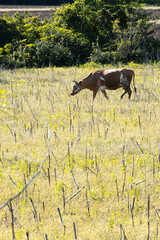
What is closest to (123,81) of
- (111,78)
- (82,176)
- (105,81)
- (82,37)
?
(111,78)

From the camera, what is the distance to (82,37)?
23.4 m

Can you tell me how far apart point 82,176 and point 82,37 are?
1915 centimetres

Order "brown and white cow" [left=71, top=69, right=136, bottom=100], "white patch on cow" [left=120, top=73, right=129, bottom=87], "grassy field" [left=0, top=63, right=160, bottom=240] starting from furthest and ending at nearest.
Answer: "white patch on cow" [left=120, top=73, right=129, bottom=87]
"brown and white cow" [left=71, top=69, right=136, bottom=100]
"grassy field" [left=0, top=63, right=160, bottom=240]

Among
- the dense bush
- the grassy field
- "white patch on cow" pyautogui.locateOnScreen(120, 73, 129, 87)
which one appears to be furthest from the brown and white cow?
the dense bush

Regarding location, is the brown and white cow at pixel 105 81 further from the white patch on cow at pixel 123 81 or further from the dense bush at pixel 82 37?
the dense bush at pixel 82 37

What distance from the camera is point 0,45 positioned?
928 inches

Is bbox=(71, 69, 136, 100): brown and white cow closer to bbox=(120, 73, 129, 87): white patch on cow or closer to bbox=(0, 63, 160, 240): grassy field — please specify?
bbox=(120, 73, 129, 87): white patch on cow

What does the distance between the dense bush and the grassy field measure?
12.5m

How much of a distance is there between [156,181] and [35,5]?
44806 millimetres

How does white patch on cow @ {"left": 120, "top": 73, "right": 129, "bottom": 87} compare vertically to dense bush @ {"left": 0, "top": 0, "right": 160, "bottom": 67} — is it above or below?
below

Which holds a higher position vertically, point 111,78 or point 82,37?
point 82,37

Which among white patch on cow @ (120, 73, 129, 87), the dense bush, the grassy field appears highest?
the dense bush

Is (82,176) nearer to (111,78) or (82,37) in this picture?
(111,78)

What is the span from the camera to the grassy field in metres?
4.02
